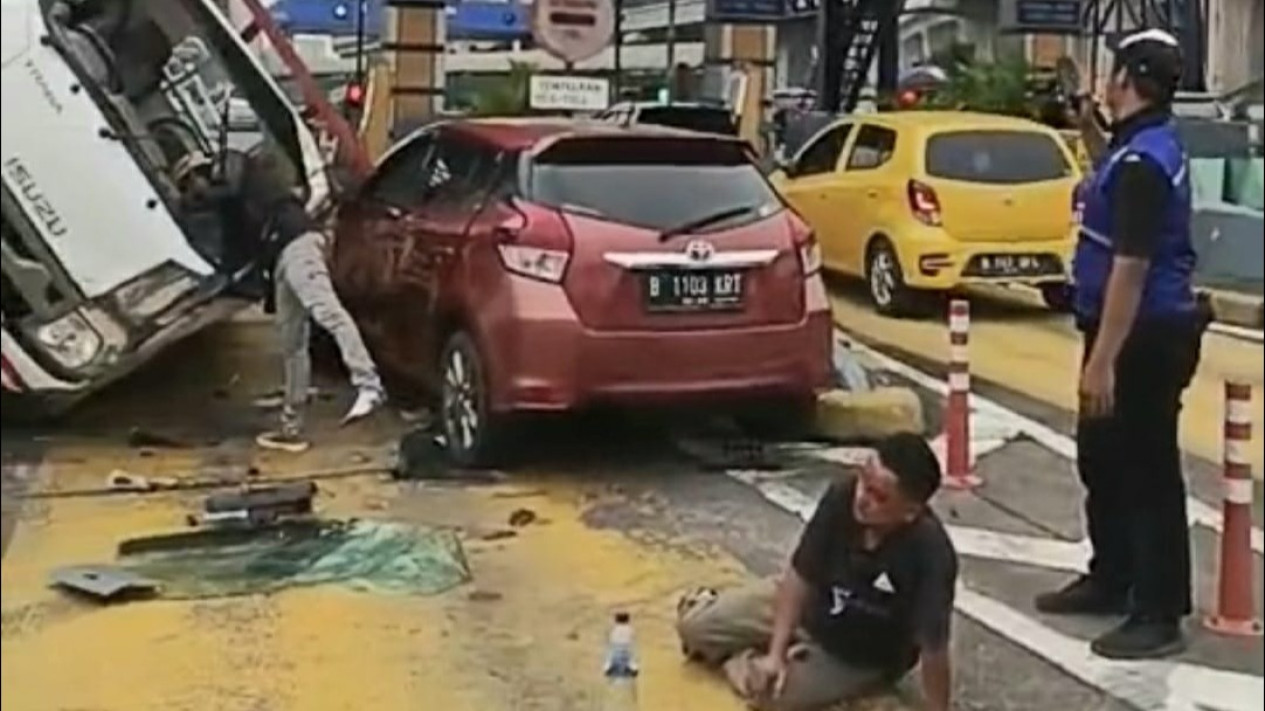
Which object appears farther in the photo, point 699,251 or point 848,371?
point 848,371

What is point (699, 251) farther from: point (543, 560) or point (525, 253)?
point (543, 560)

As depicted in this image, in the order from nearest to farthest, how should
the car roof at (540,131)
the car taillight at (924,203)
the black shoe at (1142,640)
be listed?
1. the black shoe at (1142,640)
2. the car roof at (540,131)
3. the car taillight at (924,203)

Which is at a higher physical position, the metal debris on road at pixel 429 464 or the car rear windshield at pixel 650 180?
the car rear windshield at pixel 650 180

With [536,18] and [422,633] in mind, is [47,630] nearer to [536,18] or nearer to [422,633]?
[422,633]

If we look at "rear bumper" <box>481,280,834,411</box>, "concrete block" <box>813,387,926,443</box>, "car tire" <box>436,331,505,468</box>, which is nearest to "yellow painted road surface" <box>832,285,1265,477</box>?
"concrete block" <box>813,387,926,443</box>

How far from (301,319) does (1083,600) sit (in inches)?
104

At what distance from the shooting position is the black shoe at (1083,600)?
4.56m

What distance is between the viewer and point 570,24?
4.12 m

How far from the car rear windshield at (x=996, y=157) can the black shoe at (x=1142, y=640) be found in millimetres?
1303

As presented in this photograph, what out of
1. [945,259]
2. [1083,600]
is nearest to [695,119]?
[1083,600]

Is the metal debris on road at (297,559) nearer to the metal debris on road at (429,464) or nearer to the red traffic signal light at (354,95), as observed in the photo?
the metal debris on road at (429,464)

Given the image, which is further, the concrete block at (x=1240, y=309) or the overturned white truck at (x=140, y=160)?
the overturned white truck at (x=140, y=160)

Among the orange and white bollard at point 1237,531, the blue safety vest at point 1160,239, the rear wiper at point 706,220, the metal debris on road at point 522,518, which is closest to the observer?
the orange and white bollard at point 1237,531

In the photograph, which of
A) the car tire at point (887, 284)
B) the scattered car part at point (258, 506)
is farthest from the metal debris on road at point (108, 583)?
the car tire at point (887, 284)
